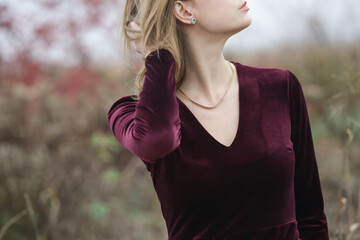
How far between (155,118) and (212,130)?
0.24 m

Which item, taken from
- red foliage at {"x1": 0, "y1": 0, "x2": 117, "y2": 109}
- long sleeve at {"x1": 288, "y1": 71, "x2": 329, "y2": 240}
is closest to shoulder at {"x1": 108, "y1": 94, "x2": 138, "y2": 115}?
long sleeve at {"x1": 288, "y1": 71, "x2": 329, "y2": 240}

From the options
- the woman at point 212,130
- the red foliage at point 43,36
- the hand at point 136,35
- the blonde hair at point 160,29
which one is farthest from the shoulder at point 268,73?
the red foliage at point 43,36

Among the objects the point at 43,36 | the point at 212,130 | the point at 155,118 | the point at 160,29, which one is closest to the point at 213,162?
the point at 212,130

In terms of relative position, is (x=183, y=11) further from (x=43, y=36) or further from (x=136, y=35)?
(x=43, y=36)

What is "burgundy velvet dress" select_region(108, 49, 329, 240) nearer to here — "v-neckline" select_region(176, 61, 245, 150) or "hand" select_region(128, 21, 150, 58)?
"v-neckline" select_region(176, 61, 245, 150)

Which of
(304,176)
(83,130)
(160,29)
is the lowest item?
(83,130)

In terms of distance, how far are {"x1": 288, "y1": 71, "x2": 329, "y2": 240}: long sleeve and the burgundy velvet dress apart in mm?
65

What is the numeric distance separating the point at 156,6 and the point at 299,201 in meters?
0.83

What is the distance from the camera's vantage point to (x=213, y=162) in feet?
5.33

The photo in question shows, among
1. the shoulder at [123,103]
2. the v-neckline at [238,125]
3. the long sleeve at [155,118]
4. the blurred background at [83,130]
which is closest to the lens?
the long sleeve at [155,118]

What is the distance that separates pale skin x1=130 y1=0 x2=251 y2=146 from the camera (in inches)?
65.6

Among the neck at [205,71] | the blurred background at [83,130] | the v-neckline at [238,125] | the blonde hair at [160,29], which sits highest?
the blonde hair at [160,29]

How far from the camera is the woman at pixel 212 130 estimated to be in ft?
5.29

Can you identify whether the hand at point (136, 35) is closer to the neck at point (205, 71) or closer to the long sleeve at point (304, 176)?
the neck at point (205, 71)
